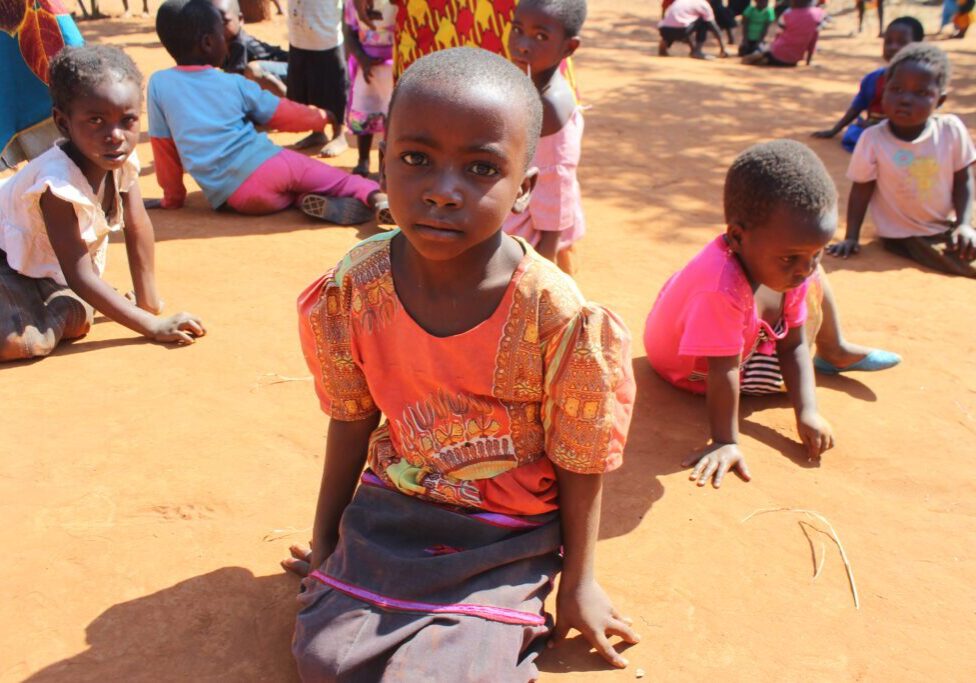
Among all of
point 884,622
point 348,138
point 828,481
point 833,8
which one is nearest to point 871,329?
point 828,481

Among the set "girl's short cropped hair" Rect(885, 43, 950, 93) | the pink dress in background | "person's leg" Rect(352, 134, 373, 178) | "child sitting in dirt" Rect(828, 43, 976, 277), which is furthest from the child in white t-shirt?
"girl's short cropped hair" Rect(885, 43, 950, 93)

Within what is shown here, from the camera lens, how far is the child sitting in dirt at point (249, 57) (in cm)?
623

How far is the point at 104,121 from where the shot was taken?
3.43 metres

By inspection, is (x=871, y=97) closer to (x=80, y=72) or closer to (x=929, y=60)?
(x=929, y=60)

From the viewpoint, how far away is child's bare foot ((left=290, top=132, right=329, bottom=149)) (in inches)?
269

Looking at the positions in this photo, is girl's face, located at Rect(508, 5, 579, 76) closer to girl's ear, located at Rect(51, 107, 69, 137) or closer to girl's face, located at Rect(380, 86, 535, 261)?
girl's ear, located at Rect(51, 107, 69, 137)

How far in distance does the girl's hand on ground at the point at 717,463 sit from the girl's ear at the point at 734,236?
2.02 feet

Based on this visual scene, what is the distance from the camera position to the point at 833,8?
50.6 ft

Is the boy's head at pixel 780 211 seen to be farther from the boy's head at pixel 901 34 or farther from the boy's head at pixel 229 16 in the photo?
the boy's head at pixel 901 34

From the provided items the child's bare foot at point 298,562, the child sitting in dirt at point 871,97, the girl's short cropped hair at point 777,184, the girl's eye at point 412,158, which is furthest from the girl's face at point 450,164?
the child sitting in dirt at point 871,97

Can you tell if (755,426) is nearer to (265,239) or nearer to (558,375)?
(558,375)

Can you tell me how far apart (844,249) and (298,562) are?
366cm

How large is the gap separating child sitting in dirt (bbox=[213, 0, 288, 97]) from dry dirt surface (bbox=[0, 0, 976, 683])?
2304 millimetres

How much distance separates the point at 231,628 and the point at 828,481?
180 cm
